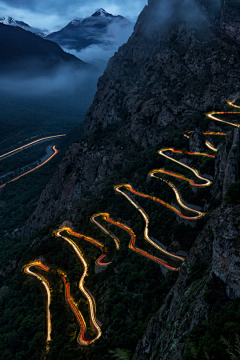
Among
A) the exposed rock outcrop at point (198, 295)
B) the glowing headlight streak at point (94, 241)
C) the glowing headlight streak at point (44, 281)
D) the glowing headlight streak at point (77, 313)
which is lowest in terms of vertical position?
the glowing headlight streak at point (44, 281)

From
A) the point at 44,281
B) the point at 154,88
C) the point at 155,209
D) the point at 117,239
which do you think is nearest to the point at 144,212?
the point at 155,209

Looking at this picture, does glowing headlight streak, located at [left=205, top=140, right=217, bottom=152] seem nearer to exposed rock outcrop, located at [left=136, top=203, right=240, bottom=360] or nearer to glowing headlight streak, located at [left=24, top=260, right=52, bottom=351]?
exposed rock outcrop, located at [left=136, top=203, right=240, bottom=360]

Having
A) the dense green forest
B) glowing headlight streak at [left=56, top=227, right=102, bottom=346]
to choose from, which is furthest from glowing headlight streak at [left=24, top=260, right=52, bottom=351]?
glowing headlight streak at [left=56, top=227, right=102, bottom=346]

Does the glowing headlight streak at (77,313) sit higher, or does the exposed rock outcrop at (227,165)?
the exposed rock outcrop at (227,165)

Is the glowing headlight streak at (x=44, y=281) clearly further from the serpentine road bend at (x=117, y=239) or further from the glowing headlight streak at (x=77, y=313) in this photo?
the glowing headlight streak at (x=77, y=313)

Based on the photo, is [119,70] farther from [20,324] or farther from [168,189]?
[20,324]

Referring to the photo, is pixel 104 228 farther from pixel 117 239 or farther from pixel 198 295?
pixel 198 295

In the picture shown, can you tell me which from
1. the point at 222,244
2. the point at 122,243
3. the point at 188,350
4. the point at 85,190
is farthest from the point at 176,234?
the point at 85,190

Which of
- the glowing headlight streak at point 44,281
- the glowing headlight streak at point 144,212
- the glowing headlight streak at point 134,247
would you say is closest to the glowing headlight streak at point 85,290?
the glowing headlight streak at point 44,281

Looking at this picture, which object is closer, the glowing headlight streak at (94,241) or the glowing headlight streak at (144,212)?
the glowing headlight streak at (144,212)
